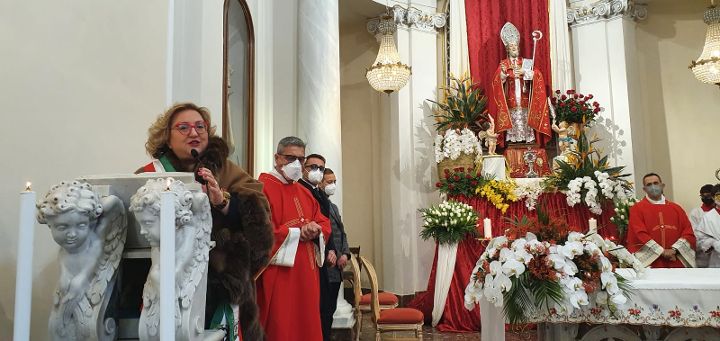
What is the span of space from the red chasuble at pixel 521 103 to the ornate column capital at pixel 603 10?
56.6 inches

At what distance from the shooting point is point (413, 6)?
988 centimetres

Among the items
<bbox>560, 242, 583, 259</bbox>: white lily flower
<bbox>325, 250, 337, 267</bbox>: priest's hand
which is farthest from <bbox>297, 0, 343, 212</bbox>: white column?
<bbox>560, 242, 583, 259</bbox>: white lily flower

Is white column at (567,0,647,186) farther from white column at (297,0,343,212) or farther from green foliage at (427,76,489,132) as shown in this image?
white column at (297,0,343,212)

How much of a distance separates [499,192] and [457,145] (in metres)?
0.95

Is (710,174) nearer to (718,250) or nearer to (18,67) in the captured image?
(718,250)

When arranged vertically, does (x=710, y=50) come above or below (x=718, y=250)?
above

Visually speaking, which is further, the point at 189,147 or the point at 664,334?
the point at 664,334

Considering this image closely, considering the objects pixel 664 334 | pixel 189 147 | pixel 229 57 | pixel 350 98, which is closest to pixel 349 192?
pixel 350 98

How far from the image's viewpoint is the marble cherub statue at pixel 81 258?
1788 millimetres

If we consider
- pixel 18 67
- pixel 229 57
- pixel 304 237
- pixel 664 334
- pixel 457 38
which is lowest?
pixel 664 334

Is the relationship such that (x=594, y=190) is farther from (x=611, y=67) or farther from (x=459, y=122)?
(x=611, y=67)

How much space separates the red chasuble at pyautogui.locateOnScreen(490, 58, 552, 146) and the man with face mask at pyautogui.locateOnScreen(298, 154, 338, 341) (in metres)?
5.00

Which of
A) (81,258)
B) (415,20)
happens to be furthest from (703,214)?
(81,258)

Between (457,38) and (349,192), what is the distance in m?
3.39
